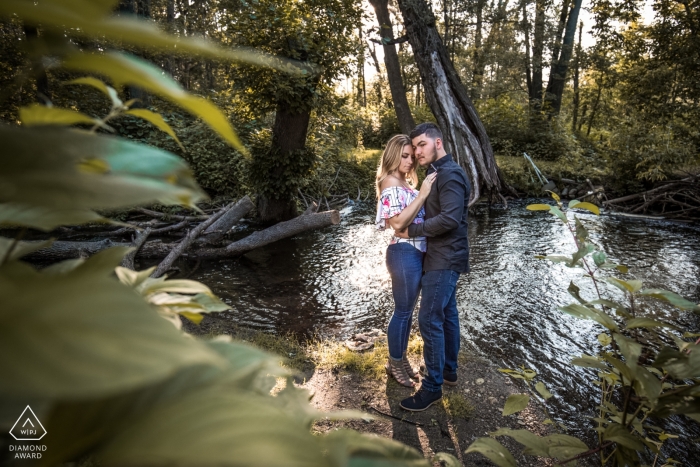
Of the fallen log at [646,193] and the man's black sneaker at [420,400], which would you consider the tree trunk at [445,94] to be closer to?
the fallen log at [646,193]

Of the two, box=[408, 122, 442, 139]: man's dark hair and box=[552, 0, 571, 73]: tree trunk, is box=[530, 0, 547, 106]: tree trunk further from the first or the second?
box=[408, 122, 442, 139]: man's dark hair

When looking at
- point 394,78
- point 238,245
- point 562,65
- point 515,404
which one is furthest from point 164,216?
point 562,65

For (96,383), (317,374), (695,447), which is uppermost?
(96,383)

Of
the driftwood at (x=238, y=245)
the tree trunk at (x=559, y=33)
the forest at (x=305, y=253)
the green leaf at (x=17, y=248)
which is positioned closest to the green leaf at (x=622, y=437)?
the forest at (x=305, y=253)

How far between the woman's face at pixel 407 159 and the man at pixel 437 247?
8cm

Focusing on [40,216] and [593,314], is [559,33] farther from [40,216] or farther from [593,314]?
[40,216]

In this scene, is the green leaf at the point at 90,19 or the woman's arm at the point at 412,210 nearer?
the green leaf at the point at 90,19

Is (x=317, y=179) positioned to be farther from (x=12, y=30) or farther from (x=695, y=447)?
(x=695, y=447)

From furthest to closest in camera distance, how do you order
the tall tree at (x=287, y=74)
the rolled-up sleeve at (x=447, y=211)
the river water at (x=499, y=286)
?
the tall tree at (x=287, y=74)
the river water at (x=499, y=286)
the rolled-up sleeve at (x=447, y=211)

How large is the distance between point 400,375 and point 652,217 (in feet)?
30.5

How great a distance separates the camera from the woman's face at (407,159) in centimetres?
320

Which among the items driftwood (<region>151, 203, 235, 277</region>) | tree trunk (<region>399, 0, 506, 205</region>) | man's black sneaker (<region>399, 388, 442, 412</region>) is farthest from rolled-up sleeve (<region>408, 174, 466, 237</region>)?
tree trunk (<region>399, 0, 506, 205</region>)

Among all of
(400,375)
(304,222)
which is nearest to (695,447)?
(400,375)

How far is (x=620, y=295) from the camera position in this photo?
5.41 m
